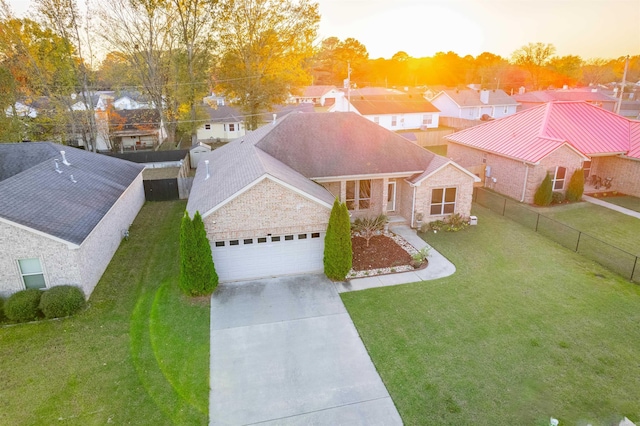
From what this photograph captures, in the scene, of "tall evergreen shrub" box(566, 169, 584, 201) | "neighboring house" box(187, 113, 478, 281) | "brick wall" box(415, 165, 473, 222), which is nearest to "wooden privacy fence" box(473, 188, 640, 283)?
"tall evergreen shrub" box(566, 169, 584, 201)

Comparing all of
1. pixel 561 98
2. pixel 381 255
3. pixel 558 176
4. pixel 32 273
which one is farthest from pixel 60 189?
pixel 561 98

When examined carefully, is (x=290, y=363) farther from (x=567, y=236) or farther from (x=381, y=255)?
(x=567, y=236)

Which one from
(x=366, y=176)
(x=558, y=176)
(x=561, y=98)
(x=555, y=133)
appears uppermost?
(x=561, y=98)

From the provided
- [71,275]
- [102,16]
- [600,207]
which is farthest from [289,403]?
[102,16]

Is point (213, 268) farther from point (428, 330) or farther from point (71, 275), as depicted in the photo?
point (428, 330)

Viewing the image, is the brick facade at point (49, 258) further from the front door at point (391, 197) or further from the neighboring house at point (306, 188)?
the front door at point (391, 197)

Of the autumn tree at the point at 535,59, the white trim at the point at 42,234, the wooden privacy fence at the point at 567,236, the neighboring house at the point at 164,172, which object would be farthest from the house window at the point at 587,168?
the autumn tree at the point at 535,59
